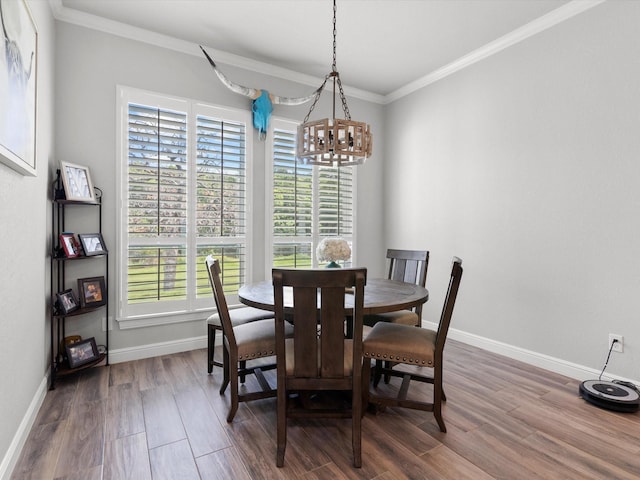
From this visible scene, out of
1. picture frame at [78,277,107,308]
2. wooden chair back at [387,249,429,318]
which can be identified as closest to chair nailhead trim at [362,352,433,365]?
wooden chair back at [387,249,429,318]

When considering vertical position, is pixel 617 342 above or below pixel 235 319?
below

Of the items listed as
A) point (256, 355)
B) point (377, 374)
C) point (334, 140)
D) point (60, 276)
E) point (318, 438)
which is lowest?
point (318, 438)

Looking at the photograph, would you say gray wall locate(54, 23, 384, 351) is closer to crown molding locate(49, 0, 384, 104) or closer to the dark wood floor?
crown molding locate(49, 0, 384, 104)

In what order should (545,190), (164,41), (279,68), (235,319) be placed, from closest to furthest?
(235,319), (545,190), (164,41), (279,68)

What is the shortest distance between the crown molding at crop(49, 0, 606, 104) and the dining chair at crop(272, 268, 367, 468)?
2769mm

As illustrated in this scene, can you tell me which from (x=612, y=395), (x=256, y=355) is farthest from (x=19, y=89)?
(x=612, y=395)

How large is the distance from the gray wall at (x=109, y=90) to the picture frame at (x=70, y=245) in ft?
0.92

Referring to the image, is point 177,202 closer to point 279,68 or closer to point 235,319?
point 235,319

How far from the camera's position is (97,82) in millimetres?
3002

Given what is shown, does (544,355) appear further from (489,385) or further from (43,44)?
(43,44)

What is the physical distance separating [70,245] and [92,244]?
0.16 meters

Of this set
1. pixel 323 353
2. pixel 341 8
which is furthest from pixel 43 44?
pixel 323 353

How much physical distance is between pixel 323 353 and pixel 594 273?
2.26 m

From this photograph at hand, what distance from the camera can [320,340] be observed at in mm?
1806
